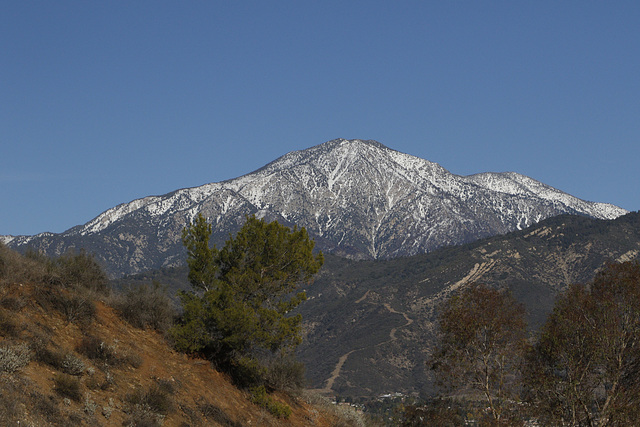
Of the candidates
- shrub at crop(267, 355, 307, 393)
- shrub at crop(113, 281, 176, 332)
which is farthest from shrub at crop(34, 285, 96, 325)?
shrub at crop(267, 355, 307, 393)

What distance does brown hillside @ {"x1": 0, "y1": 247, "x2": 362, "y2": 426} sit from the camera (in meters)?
18.2

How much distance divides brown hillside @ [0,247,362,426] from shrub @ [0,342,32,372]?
3 centimetres

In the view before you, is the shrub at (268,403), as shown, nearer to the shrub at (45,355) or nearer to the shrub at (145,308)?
the shrub at (145,308)

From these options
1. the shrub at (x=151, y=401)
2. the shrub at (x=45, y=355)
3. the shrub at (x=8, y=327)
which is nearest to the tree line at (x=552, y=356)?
the shrub at (x=151, y=401)

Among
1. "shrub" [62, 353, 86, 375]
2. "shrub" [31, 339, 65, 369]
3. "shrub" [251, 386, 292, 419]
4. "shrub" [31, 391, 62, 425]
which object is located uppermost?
"shrub" [31, 339, 65, 369]

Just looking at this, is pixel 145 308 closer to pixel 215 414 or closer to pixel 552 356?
pixel 215 414

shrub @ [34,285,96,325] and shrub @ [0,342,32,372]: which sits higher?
shrub @ [34,285,96,325]

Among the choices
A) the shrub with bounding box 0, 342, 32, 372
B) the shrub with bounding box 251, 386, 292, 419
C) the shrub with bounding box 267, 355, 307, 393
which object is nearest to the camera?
the shrub with bounding box 0, 342, 32, 372

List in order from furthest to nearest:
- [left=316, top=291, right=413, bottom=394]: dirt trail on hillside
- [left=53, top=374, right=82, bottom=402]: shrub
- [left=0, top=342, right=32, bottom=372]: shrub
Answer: [left=316, top=291, right=413, bottom=394]: dirt trail on hillside < [left=53, top=374, right=82, bottom=402]: shrub < [left=0, top=342, right=32, bottom=372]: shrub

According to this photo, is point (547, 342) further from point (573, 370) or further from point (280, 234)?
point (280, 234)

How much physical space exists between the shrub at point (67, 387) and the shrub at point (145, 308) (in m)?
8.20

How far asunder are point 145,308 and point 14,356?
10.3m

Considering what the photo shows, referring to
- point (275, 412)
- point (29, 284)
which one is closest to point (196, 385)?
point (275, 412)

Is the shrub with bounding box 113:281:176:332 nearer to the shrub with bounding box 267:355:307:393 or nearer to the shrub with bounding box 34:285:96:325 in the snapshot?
the shrub with bounding box 34:285:96:325
